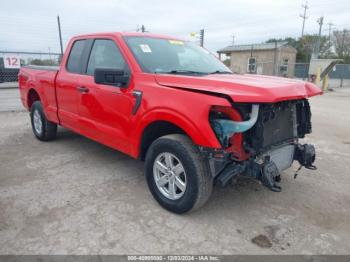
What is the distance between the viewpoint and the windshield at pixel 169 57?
11.8 ft

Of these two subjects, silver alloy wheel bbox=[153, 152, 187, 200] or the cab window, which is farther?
the cab window

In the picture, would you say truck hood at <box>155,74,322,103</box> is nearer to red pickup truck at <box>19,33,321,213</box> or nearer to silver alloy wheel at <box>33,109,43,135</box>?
red pickup truck at <box>19,33,321,213</box>

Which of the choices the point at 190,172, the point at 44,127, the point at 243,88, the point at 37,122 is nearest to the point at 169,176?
the point at 190,172

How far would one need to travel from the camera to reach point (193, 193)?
295 centimetres

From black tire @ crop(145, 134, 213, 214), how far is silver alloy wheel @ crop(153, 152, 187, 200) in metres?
0.07

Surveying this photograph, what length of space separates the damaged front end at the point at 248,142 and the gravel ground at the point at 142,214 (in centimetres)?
48

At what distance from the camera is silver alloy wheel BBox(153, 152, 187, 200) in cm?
313

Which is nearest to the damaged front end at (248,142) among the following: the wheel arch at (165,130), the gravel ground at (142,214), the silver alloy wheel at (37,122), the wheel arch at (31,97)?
the wheel arch at (165,130)

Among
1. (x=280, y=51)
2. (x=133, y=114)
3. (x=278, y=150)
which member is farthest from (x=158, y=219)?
(x=280, y=51)

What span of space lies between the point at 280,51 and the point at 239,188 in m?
29.5

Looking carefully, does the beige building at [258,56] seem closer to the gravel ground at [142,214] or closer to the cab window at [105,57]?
the cab window at [105,57]

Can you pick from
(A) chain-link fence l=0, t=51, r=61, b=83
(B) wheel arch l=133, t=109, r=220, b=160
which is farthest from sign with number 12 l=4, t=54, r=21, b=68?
(B) wheel arch l=133, t=109, r=220, b=160

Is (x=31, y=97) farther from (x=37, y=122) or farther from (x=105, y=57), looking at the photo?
(x=105, y=57)

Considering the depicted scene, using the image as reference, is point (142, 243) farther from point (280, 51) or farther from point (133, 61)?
point (280, 51)
